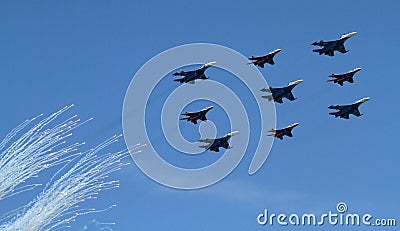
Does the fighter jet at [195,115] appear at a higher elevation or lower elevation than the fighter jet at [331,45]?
lower

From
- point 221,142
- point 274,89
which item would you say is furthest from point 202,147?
point 274,89

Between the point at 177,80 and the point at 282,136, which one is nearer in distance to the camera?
the point at 177,80

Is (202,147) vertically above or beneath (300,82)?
beneath

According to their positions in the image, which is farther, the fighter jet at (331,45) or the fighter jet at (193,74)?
the fighter jet at (331,45)

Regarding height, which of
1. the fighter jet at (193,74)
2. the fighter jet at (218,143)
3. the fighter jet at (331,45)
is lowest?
the fighter jet at (218,143)

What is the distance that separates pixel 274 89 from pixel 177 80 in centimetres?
2088

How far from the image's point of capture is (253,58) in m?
142

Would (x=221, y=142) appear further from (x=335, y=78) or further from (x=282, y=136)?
(x=335, y=78)

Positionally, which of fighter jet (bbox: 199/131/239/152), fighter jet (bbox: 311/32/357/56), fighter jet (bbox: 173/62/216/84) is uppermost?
fighter jet (bbox: 311/32/357/56)

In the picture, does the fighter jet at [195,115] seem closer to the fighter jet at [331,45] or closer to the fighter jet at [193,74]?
the fighter jet at [193,74]

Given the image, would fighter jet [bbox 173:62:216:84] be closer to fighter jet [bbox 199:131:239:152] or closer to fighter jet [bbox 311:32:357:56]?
fighter jet [bbox 199:131:239:152]

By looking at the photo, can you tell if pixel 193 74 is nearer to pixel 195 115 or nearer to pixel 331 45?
pixel 195 115

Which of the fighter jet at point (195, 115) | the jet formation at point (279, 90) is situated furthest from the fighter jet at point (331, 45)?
the fighter jet at point (195, 115)

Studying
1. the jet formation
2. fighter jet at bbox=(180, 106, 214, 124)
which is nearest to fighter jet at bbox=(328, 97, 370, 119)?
Result: the jet formation
